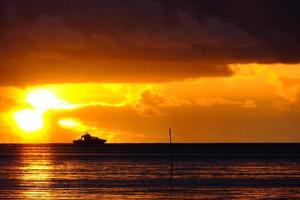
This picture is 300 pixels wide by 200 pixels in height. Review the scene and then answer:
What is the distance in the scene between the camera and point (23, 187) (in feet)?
301

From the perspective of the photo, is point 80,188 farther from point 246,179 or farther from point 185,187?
point 246,179

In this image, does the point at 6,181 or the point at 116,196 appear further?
the point at 6,181

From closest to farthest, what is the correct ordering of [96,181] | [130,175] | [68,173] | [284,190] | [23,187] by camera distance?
[284,190]
[23,187]
[96,181]
[130,175]
[68,173]

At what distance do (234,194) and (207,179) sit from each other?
23413 millimetres

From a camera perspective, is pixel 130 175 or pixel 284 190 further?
pixel 130 175

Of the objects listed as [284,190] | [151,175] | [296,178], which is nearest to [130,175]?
[151,175]

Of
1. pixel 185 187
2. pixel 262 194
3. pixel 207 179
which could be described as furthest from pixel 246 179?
pixel 262 194

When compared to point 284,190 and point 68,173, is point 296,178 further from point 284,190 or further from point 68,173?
point 68,173

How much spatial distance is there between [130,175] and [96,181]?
43.5ft

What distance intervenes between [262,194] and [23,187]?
28.4m

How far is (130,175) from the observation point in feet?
375

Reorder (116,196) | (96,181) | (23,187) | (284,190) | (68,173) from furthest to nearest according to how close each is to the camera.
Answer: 1. (68,173)
2. (96,181)
3. (23,187)
4. (284,190)
5. (116,196)

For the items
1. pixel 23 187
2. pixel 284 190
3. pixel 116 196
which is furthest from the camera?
pixel 23 187

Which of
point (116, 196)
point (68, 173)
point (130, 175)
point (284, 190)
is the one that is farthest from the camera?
point (68, 173)
